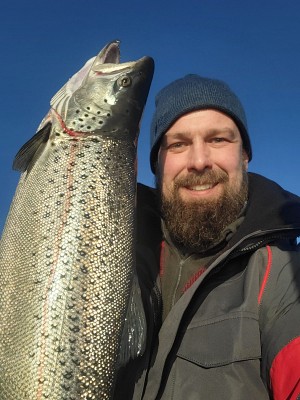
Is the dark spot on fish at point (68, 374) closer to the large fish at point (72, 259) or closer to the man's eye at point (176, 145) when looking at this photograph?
the large fish at point (72, 259)

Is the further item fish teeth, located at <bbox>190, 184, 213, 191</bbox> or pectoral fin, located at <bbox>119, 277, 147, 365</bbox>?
fish teeth, located at <bbox>190, 184, 213, 191</bbox>

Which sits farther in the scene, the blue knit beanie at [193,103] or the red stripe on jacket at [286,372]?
the blue knit beanie at [193,103]

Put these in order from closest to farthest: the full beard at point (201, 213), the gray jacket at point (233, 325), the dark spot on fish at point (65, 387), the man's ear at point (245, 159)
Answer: the dark spot on fish at point (65, 387)
the gray jacket at point (233, 325)
the full beard at point (201, 213)
the man's ear at point (245, 159)

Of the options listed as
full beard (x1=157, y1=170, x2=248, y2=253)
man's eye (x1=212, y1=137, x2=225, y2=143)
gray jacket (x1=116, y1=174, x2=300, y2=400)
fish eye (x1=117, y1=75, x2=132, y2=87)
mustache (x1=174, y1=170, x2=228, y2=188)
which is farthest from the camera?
man's eye (x1=212, y1=137, x2=225, y2=143)

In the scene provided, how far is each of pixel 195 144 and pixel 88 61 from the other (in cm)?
116

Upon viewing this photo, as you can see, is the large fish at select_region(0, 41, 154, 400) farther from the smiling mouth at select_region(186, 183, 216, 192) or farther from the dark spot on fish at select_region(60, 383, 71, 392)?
the smiling mouth at select_region(186, 183, 216, 192)

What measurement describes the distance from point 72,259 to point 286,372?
4.62 feet

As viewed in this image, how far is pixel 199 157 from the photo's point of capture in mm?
3834

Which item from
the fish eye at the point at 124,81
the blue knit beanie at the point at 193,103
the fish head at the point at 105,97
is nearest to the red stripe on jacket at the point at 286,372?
the fish head at the point at 105,97

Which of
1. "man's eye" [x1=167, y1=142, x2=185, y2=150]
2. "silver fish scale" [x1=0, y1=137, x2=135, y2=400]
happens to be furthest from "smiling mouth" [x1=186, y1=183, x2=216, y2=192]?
"silver fish scale" [x1=0, y1=137, x2=135, y2=400]

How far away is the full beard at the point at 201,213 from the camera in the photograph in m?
3.78

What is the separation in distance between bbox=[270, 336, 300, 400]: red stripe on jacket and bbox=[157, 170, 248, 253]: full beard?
1253 millimetres

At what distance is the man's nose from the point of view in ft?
12.6

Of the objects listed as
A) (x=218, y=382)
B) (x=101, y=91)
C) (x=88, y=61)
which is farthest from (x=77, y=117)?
(x=218, y=382)
